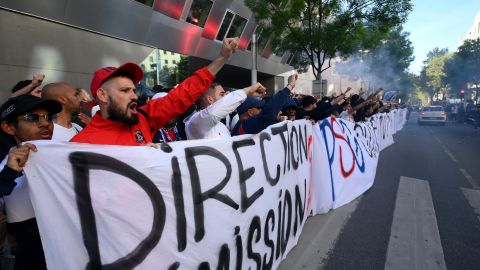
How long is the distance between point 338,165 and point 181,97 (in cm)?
314

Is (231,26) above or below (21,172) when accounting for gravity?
above

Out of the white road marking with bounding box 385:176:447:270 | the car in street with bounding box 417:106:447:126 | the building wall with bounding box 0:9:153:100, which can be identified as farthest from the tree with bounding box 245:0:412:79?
the car in street with bounding box 417:106:447:126

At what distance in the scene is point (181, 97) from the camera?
91.2 inches

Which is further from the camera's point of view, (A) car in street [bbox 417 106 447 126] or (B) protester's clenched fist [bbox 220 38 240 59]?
(A) car in street [bbox 417 106 447 126]

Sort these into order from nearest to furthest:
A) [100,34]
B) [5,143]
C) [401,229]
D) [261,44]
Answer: [5,143]
[401,229]
[100,34]
[261,44]

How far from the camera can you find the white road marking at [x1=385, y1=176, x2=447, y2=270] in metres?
3.18

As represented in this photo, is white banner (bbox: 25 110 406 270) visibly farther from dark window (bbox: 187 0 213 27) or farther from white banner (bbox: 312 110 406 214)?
dark window (bbox: 187 0 213 27)

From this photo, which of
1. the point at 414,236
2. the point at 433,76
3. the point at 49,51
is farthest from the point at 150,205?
the point at 433,76

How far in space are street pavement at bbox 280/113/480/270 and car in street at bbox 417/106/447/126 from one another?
20.6m

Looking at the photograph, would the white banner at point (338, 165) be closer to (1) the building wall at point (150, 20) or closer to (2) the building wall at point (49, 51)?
(2) the building wall at point (49, 51)

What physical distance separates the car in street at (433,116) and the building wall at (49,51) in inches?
900

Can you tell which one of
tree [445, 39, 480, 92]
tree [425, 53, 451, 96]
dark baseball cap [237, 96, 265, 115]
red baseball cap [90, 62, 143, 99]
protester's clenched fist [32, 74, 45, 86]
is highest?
tree [425, 53, 451, 96]

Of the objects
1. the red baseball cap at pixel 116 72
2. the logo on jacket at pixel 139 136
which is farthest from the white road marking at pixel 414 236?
the red baseball cap at pixel 116 72

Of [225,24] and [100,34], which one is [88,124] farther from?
[225,24]
